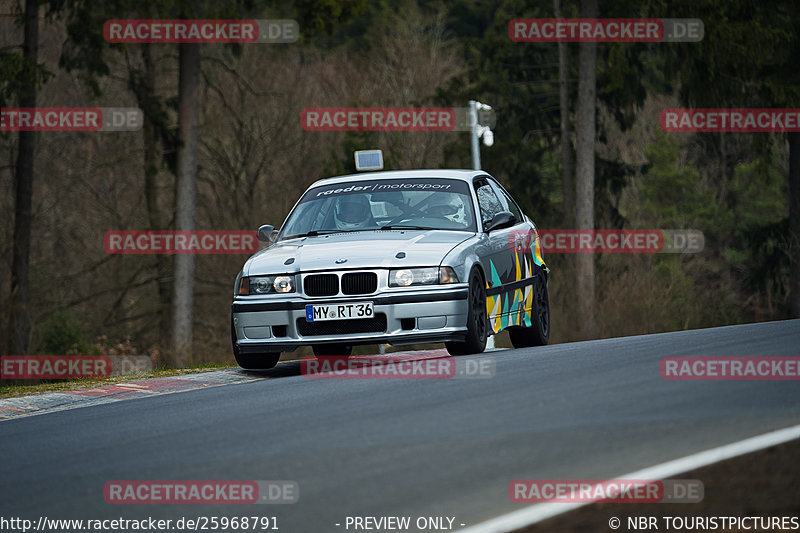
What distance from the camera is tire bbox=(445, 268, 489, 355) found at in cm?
1105

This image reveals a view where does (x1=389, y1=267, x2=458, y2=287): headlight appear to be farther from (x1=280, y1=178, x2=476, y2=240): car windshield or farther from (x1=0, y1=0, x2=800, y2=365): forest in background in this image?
(x1=0, y1=0, x2=800, y2=365): forest in background

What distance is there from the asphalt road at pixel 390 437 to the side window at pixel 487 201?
3.16m

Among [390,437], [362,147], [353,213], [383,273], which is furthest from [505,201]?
[362,147]

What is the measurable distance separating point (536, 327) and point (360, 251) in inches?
116

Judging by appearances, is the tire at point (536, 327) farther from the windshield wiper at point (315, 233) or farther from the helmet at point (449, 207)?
the windshield wiper at point (315, 233)

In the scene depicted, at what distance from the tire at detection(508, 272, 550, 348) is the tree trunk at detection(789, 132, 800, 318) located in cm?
2088

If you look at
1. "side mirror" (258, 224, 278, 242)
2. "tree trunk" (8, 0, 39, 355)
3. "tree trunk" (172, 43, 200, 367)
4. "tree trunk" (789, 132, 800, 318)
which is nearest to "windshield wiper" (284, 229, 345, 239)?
"side mirror" (258, 224, 278, 242)

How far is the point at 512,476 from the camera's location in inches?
238

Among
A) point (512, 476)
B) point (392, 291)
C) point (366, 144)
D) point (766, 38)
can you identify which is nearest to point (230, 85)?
point (366, 144)

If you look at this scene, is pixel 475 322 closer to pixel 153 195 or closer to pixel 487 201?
pixel 487 201

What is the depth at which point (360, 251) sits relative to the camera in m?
11.1

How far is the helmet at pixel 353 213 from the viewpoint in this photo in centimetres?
1234

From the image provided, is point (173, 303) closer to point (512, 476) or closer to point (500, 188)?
point (500, 188)

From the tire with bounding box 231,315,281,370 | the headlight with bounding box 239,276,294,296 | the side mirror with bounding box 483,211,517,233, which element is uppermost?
the side mirror with bounding box 483,211,517,233
